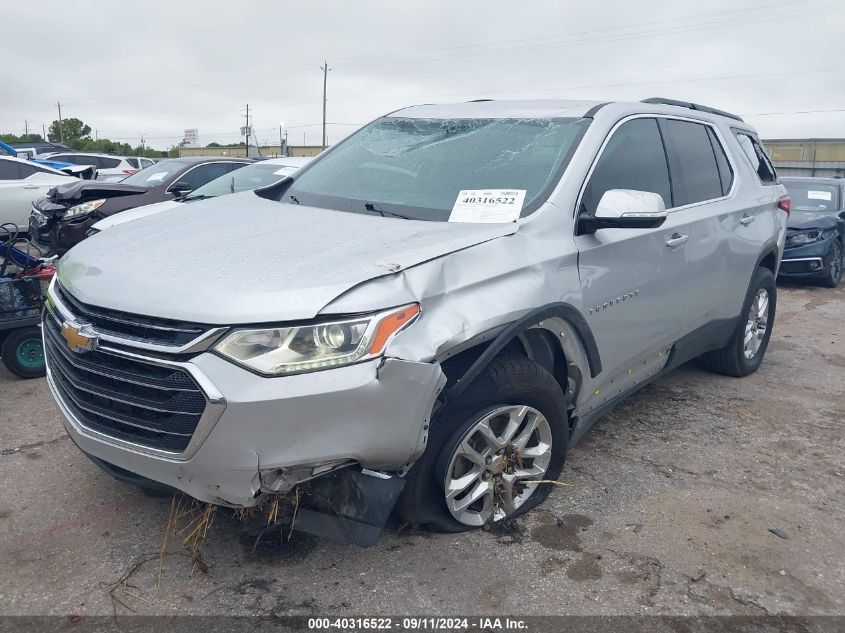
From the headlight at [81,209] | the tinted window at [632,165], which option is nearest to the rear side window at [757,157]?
the tinted window at [632,165]

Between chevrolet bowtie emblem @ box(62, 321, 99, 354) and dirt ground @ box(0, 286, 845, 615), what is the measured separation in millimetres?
878

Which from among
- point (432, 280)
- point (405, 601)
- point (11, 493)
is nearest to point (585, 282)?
point (432, 280)

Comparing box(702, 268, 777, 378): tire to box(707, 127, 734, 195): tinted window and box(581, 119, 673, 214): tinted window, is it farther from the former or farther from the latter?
box(581, 119, 673, 214): tinted window

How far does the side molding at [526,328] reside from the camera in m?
2.71

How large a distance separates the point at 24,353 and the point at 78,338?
3.04m

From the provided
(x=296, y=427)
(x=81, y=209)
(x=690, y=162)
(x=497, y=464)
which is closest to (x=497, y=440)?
(x=497, y=464)

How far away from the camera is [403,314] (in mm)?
2498

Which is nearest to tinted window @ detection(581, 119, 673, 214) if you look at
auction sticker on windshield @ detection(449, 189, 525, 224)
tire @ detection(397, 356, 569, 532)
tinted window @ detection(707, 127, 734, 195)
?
auction sticker on windshield @ detection(449, 189, 525, 224)

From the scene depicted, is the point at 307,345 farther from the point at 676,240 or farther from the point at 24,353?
the point at 24,353

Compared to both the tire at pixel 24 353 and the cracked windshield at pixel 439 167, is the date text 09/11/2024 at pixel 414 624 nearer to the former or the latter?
the cracked windshield at pixel 439 167

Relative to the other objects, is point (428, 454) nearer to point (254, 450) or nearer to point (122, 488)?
point (254, 450)

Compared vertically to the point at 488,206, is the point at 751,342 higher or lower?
lower

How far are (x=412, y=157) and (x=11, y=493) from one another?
2496mm

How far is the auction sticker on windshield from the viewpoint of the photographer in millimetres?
3164
